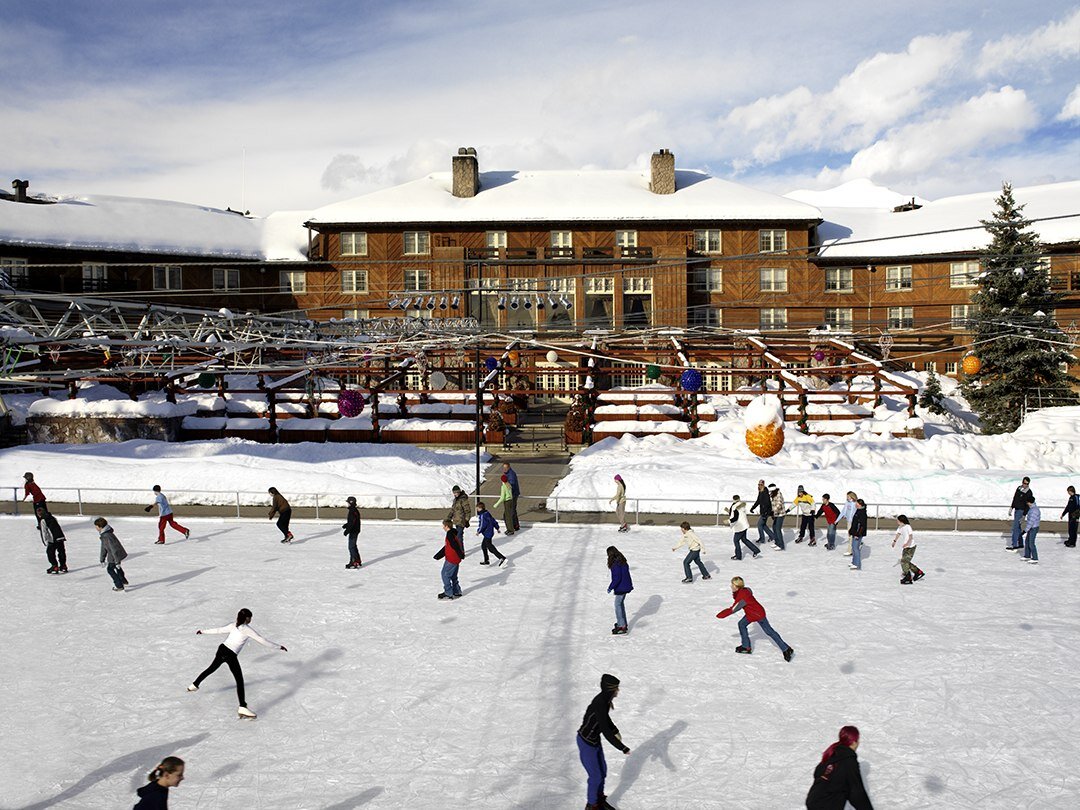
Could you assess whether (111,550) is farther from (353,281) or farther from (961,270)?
(961,270)

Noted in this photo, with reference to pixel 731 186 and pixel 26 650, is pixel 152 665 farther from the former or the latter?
pixel 731 186

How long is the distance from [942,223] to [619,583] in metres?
49.4

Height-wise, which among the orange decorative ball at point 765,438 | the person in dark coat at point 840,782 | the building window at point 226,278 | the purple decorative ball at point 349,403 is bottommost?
the person in dark coat at point 840,782

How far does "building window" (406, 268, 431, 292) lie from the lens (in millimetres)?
46719

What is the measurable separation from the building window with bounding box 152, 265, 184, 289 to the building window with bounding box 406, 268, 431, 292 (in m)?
14.8

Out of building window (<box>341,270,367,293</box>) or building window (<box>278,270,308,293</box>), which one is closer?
building window (<box>341,270,367,293</box>)

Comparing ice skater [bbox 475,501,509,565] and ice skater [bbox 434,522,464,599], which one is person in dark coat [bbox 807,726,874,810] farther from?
ice skater [bbox 475,501,509,565]

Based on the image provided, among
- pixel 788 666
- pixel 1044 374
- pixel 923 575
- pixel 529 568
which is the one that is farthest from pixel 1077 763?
pixel 1044 374

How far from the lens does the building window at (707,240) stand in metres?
46.5

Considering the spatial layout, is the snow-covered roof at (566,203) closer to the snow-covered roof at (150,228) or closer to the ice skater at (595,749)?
the snow-covered roof at (150,228)

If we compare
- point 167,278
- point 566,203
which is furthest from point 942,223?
point 167,278

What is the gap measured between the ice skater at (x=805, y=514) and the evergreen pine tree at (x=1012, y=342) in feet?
76.7

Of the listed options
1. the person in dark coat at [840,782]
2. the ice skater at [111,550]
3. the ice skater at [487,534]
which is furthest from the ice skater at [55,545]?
the person in dark coat at [840,782]

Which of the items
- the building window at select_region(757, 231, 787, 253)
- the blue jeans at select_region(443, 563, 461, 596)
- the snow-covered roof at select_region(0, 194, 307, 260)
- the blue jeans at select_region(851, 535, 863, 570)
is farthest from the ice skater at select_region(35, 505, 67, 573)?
the building window at select_region(757, 231, 787, 253)
